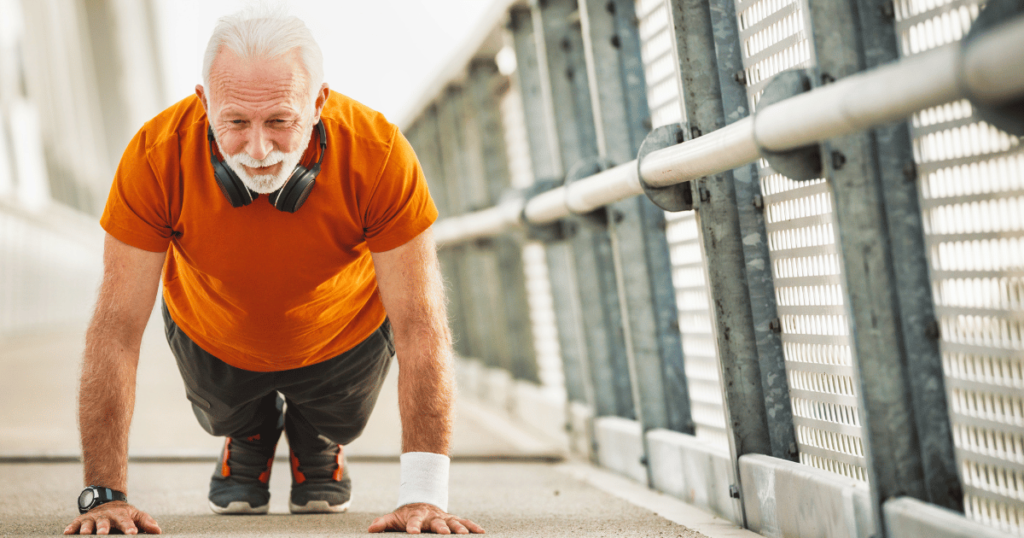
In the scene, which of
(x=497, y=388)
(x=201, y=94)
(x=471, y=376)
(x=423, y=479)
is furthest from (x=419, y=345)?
(x=471, y=376)

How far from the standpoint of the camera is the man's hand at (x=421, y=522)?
219 centimetres

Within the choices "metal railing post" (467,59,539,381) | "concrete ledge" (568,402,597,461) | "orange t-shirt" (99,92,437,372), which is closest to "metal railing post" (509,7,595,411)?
"concrete ledge" (568,402,597,461)

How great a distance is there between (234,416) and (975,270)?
212 centimetres

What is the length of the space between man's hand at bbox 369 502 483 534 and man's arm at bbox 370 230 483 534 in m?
0.08

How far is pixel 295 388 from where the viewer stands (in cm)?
281

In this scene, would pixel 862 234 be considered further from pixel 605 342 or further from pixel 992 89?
pixel 605 342

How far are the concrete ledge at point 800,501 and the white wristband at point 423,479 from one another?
0.82m

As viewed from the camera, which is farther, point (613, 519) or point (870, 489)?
point (613, 519)

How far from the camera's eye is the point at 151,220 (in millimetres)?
2260

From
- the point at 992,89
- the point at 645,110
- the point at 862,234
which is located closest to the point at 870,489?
the point at 862,234

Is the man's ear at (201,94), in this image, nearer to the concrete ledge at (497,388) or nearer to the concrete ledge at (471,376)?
the concrete ledge at (497,388)

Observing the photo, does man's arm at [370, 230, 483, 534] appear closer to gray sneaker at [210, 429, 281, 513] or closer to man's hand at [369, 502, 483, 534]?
man's hand at [369, 502, 483, 534]

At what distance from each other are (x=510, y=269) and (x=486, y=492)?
3.07 m

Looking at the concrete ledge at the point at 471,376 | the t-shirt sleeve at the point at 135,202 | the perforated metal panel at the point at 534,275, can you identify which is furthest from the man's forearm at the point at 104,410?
the concrete ledge at the point at 471,376
